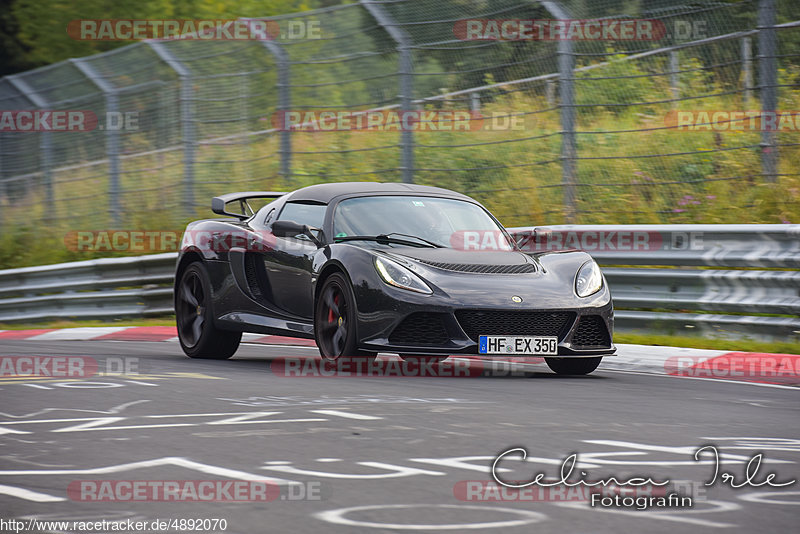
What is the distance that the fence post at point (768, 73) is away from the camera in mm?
11016

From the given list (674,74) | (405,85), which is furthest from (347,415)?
(405,85)

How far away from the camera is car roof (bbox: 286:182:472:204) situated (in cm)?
934

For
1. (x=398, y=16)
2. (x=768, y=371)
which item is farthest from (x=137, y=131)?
(x=768, y=371)

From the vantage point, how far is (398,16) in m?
13.9

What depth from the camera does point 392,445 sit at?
5.38m

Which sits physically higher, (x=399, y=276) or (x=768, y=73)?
(x=768, y=73)

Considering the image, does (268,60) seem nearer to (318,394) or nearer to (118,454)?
(318,394)

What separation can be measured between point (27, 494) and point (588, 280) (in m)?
4.92

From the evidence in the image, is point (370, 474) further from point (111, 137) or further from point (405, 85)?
point (111, 137)

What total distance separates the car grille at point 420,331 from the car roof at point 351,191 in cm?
166

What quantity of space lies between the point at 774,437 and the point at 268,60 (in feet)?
36.2


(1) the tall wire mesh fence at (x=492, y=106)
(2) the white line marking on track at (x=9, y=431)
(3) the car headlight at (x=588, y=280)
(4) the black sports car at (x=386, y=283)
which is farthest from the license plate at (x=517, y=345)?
(1) the tall wire mesh fence at (x=492, y=106)

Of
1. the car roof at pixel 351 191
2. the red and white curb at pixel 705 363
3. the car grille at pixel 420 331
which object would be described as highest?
the car roof at pixel 351 191

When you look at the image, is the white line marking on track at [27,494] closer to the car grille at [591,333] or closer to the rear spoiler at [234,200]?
the car grille at [591,333]
